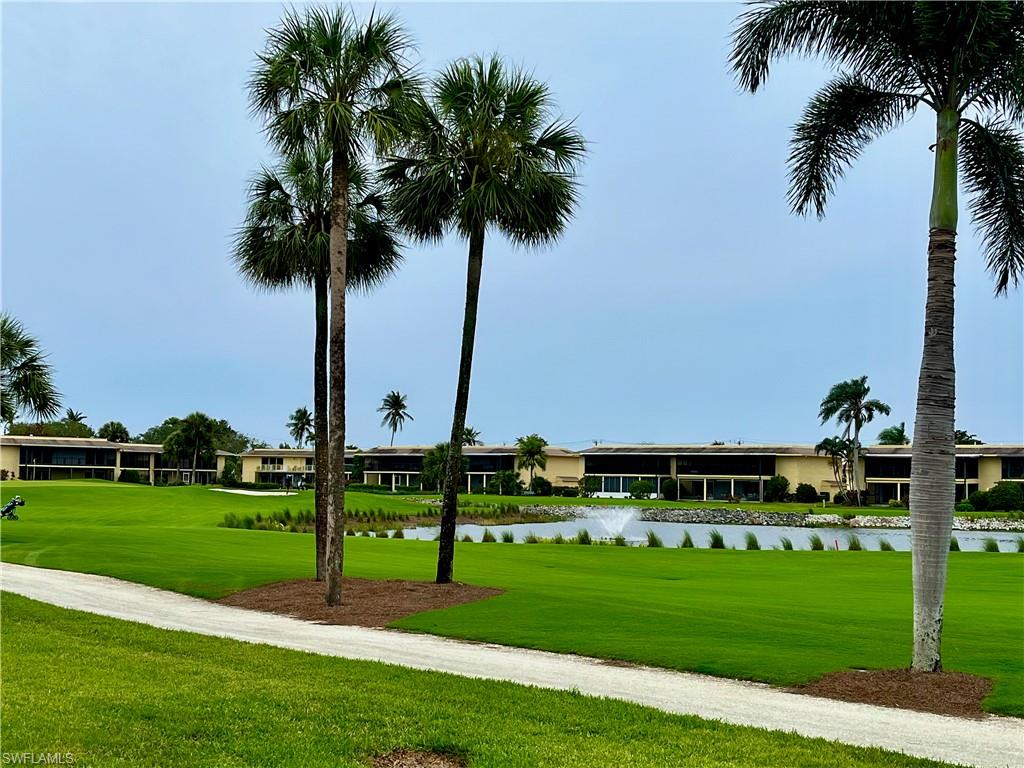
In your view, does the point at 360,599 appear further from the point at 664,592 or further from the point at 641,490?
the point at 641,490

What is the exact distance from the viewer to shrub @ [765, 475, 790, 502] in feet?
323

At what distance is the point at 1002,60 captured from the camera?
12086 mm

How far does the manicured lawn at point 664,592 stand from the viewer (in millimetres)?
13391

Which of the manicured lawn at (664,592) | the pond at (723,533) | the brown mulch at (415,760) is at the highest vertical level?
the brown mulch at (415,760)

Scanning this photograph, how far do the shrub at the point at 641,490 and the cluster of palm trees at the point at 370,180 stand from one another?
8303cm

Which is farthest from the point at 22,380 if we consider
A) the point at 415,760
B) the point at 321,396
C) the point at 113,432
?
the point at 113,432

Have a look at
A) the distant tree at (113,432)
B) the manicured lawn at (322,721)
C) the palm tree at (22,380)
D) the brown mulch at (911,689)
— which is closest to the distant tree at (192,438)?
the distant tree at (113,432)

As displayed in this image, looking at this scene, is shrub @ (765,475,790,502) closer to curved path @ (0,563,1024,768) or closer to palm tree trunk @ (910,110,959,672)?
curved path @ (0,563,1024,768)

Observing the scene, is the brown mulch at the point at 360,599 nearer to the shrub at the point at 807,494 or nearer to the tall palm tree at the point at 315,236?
the tall palm tree at the point at 315,236

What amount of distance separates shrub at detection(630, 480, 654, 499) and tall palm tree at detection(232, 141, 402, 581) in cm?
8333

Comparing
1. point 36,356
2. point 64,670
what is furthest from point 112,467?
point 64,670

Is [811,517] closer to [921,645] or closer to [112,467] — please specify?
[921,645]

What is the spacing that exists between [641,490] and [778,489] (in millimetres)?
14265

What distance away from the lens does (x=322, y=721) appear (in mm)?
8477
